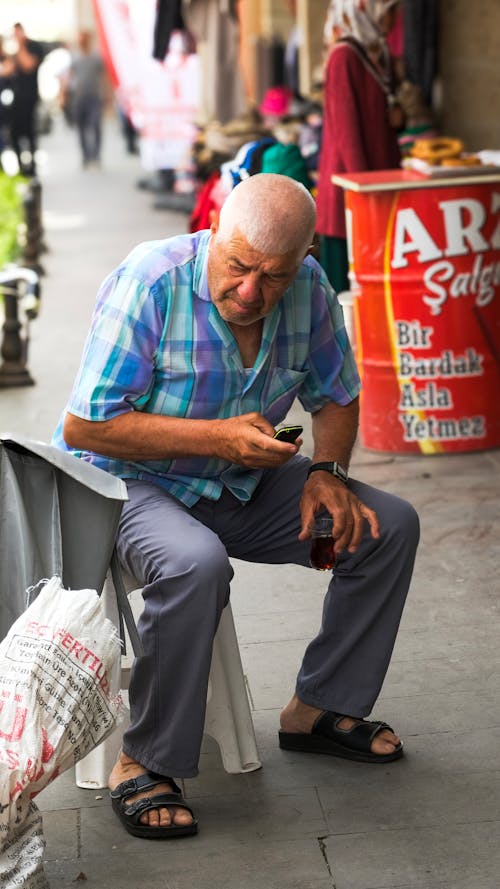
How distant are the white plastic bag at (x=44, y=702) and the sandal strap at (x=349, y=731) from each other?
75 cm

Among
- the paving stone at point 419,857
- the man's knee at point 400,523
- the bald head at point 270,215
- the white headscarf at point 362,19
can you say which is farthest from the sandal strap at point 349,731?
the white headscarf at point 362,19

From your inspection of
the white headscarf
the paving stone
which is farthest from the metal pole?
the paving stone

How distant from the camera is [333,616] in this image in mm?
3514

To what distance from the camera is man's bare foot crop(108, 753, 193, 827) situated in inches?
126

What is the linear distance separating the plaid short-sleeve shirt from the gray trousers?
4.3 inches

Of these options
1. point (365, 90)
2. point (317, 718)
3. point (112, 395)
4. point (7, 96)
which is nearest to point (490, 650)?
point (317, 718)

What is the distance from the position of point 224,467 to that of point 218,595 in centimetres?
44

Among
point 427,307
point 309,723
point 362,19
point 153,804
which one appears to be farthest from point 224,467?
point 362,19

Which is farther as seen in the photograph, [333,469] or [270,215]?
[333,469]

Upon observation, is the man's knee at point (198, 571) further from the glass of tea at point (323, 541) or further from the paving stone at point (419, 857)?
the paving stone at point (419, 857)

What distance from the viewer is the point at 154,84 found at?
1653 cm

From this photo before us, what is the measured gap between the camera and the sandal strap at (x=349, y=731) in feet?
11.6

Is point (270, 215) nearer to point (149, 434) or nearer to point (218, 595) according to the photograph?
point (149, 434)

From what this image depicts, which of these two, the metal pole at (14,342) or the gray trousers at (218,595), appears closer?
the gray trousers at (218,595)
